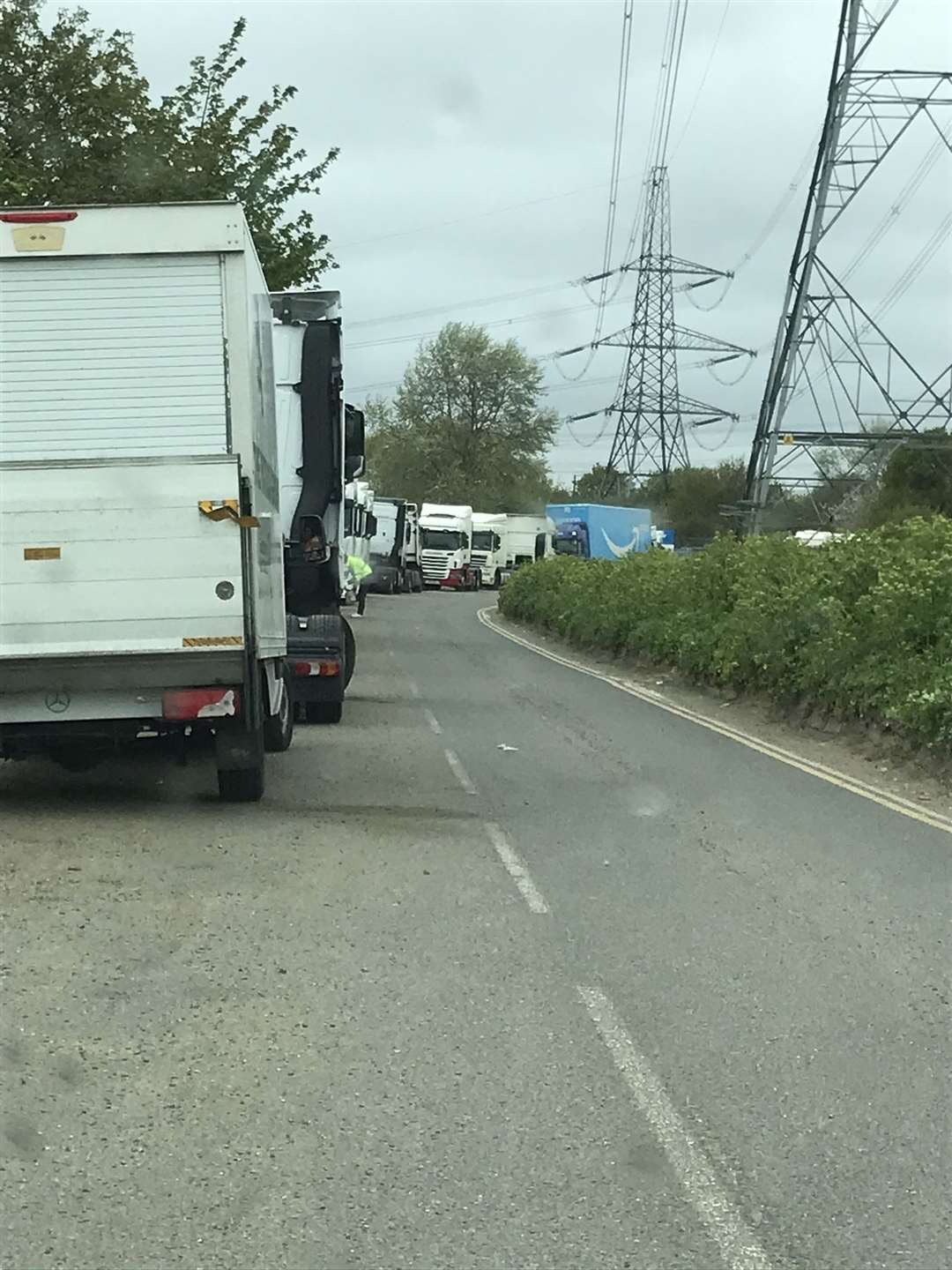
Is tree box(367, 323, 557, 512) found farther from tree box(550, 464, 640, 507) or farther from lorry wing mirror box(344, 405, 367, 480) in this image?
lorry wing mirror box(344, 405, 367, 480)

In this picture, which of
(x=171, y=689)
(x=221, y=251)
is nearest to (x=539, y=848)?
(x=171, y=689)

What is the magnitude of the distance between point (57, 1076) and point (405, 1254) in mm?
1810

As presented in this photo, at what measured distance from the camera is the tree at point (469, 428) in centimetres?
9938

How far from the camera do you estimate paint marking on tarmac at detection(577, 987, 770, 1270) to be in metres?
4.36

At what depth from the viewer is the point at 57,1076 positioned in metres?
5.59

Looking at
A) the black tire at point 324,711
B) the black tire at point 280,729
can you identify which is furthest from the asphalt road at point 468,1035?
the black tire at point 324,711

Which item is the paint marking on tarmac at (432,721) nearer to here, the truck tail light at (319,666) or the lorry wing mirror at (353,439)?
the truck tail light at (319,666)

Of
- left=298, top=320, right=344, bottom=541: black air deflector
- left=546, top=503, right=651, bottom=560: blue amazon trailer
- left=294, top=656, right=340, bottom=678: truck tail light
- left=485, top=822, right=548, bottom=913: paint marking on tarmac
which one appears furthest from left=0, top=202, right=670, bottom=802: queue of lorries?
left=546, top=503, right=651, bottom=560: blue amazon trailer

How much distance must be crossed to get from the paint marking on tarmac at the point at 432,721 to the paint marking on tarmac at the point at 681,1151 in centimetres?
1030

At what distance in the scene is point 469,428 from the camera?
101 m

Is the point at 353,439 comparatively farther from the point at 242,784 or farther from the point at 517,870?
the point at 517,870

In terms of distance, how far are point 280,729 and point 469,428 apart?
288 feet

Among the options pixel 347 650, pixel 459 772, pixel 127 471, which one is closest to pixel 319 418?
pixel 347 650

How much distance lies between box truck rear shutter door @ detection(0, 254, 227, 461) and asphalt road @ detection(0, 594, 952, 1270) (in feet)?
8.06
